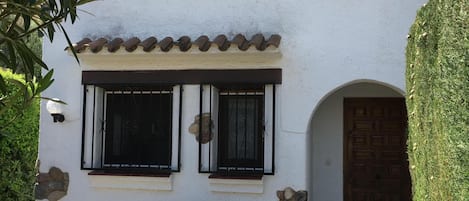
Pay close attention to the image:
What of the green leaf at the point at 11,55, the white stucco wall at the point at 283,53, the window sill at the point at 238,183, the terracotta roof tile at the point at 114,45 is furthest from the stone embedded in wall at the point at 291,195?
the green leaf at the point at 11,55

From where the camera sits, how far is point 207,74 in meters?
8.34

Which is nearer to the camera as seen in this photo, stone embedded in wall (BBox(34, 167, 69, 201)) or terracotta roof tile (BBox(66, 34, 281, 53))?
terracotta roof tile (BBox(66, 34, 281, 53))

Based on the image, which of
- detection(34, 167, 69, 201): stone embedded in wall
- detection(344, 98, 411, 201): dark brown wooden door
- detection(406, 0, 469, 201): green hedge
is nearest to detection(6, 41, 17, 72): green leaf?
detection(406, 0, 469, 201): green hedge

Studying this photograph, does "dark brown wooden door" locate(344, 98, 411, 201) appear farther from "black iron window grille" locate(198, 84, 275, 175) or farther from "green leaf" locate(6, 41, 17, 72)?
"green leaf" locate(6, 41, 17, 72)

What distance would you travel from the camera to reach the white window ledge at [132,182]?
27.4 ft

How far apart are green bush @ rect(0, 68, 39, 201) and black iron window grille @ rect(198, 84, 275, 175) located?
8.12 feet

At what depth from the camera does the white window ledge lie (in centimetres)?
836

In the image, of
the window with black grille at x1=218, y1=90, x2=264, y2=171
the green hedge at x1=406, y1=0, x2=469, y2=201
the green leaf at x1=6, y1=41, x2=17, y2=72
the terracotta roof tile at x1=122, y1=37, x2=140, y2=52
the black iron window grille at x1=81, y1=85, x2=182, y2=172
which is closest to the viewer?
the green hedge at x1=406, y1=0, x2=469, y2=201

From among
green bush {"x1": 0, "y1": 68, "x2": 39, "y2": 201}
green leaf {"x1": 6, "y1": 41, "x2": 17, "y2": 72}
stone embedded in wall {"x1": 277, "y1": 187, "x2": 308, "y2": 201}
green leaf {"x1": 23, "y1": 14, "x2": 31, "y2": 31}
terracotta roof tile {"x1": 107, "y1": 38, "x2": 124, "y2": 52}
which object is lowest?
stone embedded in wall {"x1": 277, "y1": 187, "x2": 308, "y2": 201}

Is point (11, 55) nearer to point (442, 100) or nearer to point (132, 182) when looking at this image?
point (442, 100)

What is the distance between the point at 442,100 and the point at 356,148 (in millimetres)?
5302

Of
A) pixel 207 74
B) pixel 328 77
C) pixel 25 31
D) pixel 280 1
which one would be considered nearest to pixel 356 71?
pixel 328 77

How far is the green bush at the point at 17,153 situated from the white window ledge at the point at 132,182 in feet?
5.65

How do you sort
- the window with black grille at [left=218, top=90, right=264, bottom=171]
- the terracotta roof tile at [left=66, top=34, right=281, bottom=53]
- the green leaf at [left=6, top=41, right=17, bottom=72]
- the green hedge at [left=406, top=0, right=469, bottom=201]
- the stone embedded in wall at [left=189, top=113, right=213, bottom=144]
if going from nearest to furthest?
the green hedge at [left=406, top=0, right=469, bottom=201] → the green leaf at [left=6, top=41, right=17, bottom=72] → the terracotta roof tile at [left=66, top=34, right=281, bottom=53] → the stone embedded in wall at [left=189, top=113, right=213, bottom=144] → the window with black grille at [left=218, top=90, right=264, bottom=171]
